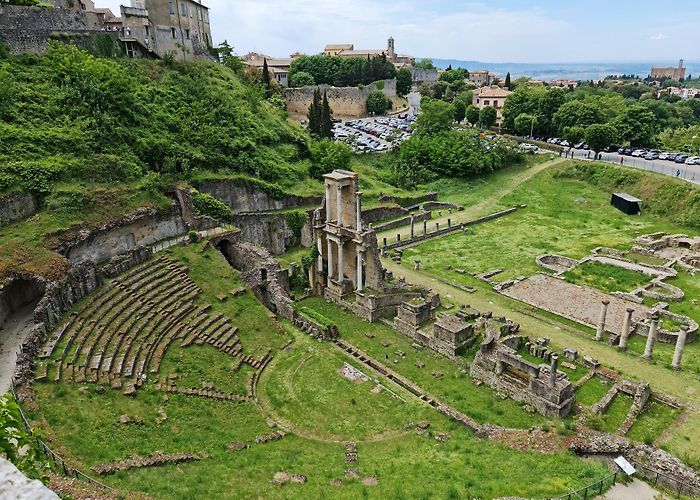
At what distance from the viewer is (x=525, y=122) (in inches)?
3310

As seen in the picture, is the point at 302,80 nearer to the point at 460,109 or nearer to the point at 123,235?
the point at 460,109

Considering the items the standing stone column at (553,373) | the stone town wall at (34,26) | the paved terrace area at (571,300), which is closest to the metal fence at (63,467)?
the standing stone column at (553,373)

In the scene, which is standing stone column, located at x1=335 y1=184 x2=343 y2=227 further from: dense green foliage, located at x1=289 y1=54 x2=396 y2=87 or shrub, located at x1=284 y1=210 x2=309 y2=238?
dense green foliage, located at x1=289 y1=54 x2=396 y2=87

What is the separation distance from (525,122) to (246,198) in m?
56.3

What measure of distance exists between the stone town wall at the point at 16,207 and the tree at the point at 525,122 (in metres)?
73.2

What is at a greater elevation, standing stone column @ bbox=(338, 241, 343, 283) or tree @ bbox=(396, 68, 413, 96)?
tree @ bbox=(396, 68, 413, 96)

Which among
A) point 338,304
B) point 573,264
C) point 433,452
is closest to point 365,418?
point 433,452

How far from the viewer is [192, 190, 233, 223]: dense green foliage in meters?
39.5

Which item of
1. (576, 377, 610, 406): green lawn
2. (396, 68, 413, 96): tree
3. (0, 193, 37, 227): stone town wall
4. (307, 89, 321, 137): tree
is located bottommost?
(576, 377, 610, 406): green lawn

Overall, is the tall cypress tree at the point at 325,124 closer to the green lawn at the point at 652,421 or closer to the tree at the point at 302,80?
the tree at the point at 302,80

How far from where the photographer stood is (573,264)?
42188mm

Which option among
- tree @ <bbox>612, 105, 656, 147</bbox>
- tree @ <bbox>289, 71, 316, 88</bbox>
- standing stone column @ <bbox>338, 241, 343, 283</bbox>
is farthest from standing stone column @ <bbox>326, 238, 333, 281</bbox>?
tree @ <bbox>289, 71, 316, 88</bbox>

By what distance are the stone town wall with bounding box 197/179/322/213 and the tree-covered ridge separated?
95.2 inches

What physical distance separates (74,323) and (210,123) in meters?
29.5
